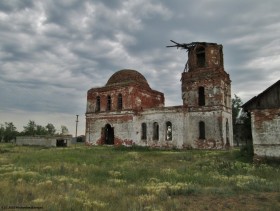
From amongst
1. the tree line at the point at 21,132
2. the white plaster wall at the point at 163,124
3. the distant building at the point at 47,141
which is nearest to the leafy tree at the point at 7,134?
the tree line at the point at 21,132

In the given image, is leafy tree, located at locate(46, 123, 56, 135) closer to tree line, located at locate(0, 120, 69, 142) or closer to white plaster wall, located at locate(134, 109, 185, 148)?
tree line, located at locate(0, 120, 69, 142)

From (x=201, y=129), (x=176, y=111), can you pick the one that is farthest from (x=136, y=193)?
(x=176, y=111)

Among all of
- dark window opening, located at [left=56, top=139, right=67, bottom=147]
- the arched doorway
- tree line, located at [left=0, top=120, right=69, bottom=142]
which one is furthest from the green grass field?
tree line, located at [left=0, top=120, right=69, bottom=142]

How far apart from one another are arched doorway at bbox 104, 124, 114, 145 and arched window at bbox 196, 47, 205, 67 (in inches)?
535

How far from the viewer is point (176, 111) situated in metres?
29.9

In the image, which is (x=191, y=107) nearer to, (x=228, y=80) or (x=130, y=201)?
(x=228, y=80)

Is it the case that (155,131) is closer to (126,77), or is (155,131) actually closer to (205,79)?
(205,79)

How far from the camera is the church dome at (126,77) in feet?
118

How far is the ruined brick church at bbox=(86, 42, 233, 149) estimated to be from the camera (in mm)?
28531

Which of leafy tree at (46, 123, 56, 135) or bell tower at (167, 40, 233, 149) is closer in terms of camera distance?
bell tower at (167, 40, 233, 149)

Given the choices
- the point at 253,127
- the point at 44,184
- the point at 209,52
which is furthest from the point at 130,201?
the point at 209,52

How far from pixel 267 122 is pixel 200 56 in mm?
15667

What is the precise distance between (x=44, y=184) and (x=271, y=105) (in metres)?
13.5

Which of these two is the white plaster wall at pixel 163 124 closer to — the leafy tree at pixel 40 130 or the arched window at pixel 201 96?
the arched window at pixel 201 96
